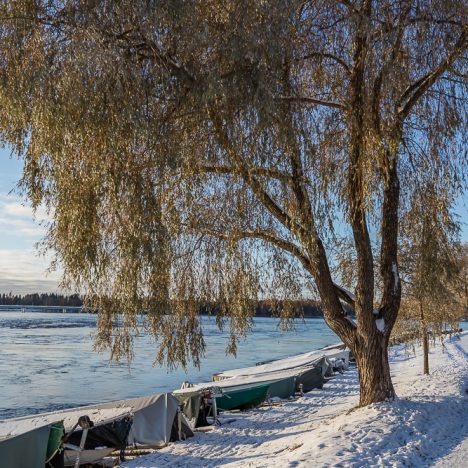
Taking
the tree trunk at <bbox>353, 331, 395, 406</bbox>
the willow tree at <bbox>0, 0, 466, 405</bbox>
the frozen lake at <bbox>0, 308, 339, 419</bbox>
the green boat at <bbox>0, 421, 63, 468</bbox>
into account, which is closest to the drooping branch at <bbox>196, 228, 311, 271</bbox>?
the willow tree at <bbox>0, 0, 466, 405</bbox>

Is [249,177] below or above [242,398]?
above

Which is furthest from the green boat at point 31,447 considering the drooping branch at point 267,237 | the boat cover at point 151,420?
the drooping branch at point 267,237

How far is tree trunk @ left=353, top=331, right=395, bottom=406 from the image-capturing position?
36.1 ft

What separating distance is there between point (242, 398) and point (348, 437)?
31.9 ft

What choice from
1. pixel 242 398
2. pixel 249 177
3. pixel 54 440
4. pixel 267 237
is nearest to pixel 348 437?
pixel 267 237

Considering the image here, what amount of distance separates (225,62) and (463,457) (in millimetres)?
6378

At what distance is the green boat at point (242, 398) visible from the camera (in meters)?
17.5

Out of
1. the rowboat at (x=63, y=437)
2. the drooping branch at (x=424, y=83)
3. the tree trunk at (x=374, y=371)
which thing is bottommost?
the rowboat at (x=63, y=437)

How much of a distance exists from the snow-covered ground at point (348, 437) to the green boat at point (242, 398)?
0.41 meters

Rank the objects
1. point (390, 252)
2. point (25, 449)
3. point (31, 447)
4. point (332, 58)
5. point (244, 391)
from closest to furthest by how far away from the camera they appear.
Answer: point (25, 449) → point (31, 447) → point (332, 58) → point (390, 252) → point (244, 391)

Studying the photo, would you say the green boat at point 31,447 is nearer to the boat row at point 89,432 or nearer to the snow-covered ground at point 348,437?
the boat row at point 89,432

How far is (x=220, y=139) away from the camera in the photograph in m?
8.72

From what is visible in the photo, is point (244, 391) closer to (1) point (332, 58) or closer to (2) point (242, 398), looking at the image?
(2) point (242, 398)

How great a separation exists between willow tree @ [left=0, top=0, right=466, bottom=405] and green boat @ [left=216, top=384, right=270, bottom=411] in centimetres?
609
